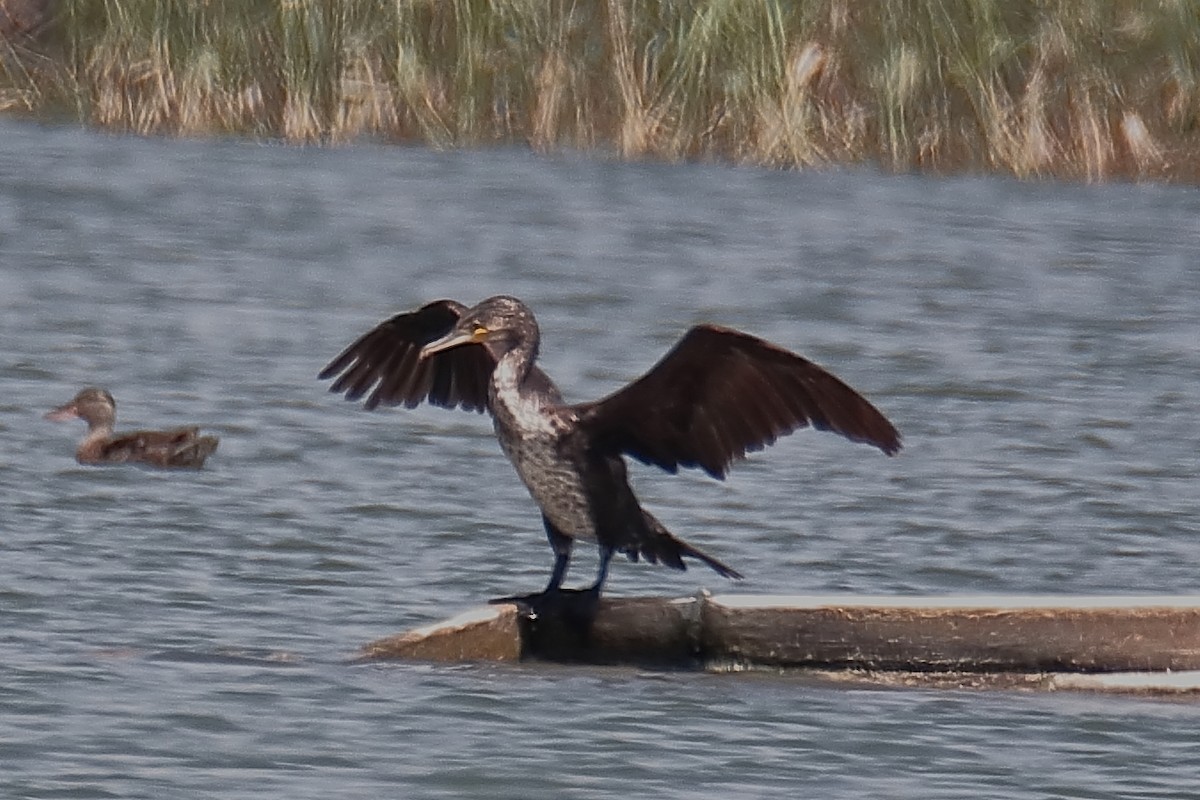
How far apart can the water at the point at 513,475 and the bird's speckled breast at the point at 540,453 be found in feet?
1.35

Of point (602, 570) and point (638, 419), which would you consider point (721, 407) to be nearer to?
point (638, 419)

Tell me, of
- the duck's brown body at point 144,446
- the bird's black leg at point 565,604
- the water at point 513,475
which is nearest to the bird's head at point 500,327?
the bird's black leg at point 565,604

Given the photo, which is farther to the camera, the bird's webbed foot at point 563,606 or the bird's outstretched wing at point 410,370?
the bird's outstretched wing at point 410,370

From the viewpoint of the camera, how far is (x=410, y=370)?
848cm

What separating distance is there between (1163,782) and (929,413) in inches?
254

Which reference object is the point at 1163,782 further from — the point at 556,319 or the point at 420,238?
the point at 420,238

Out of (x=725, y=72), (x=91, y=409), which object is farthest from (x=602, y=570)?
(x=725, y=72)

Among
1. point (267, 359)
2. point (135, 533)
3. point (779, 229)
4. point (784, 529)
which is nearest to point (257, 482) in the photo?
point (135, 533)

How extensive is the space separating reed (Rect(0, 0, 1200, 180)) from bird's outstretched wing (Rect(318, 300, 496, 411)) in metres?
10.2

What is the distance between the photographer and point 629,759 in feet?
22.3

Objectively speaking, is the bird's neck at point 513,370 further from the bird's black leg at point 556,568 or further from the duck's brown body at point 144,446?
the duck's brown body at point 144,446

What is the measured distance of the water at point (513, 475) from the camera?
6883mm

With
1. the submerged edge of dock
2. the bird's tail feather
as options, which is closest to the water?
the submerged edge of dock

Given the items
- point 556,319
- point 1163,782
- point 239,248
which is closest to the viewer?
point 1163,782
